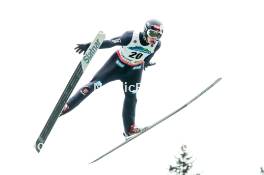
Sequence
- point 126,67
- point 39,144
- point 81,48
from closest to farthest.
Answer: point 81,48, point 126,67, point 39,144

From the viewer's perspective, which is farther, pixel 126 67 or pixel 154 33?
pixel 126 67

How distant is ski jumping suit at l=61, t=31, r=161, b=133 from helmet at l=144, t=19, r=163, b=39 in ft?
1.01

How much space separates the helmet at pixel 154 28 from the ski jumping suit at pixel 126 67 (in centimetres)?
31

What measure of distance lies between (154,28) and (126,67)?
1088mm

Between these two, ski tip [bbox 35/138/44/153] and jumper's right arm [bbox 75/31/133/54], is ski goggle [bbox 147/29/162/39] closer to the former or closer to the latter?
jumper's right arm [bbox 75/31/133/54]

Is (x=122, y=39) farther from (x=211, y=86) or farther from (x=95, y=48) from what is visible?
(x=211, y=86)

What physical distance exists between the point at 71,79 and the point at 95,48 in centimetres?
76

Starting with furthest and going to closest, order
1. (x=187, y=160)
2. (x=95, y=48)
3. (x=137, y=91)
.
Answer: (x=187, y=160)
(x=137, y=91)
(x=95, y=48)

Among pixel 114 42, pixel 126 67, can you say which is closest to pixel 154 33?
pixel 114 42

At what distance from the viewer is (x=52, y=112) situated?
17.3m

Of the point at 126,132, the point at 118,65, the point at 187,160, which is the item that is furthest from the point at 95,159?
the point at 187,160

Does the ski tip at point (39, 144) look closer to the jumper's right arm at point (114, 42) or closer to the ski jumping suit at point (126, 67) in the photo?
the ski jumping suit at point (126, 67)

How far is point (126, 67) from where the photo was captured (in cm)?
1734

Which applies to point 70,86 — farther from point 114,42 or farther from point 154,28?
point 154,28
